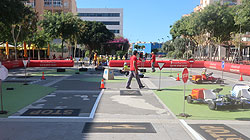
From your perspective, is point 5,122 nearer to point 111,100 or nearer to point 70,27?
point 111,100

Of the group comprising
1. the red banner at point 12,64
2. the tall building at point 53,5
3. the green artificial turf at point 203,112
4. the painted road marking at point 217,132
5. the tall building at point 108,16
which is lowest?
the painted road marking at point 217,132

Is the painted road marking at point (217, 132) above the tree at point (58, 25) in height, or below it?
below

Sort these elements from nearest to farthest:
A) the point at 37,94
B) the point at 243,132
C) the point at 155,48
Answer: the point at 243,132 < the point at 37,94 < the point at 155,48

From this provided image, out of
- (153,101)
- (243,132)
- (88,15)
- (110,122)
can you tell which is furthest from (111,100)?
(88,15)

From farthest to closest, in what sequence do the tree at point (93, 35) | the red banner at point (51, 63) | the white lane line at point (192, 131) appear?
the tree at point (93, 35)
the red banner at point (51, 63)
the white lane line at point (192, 131)

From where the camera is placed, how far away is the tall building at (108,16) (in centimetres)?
10488

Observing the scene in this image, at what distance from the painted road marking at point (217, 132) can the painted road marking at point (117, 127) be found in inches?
48.5

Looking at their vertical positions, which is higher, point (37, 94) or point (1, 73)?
point (1, 73)

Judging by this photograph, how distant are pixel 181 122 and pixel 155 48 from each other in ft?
381

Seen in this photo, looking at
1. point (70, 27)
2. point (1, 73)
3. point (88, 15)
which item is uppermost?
point (88, 15)

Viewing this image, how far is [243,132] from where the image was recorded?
573 cm

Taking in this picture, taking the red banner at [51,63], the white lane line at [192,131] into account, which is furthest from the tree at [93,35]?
the white lane line at [192,131]

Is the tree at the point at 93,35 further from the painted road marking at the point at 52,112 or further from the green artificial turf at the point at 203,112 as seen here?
the painted road marking at the point at 52,112

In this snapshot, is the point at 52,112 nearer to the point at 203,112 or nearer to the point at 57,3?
the point at 203,112
